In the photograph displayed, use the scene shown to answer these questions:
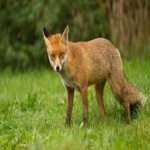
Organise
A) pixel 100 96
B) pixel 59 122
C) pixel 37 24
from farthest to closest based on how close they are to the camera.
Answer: pixel 37 24
pixel 100 96
pixel 59 122

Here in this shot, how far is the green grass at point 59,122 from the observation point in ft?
24.3

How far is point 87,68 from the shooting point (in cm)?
958

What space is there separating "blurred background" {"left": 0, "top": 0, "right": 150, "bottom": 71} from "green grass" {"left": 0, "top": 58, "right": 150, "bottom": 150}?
3.34 m

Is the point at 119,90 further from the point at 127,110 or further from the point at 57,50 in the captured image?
the point at 57,50

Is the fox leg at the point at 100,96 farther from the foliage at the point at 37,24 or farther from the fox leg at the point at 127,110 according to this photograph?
the foliage at the point at 37,24

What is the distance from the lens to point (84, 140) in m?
7.39

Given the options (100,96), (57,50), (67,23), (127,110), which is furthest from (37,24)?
(57,50)

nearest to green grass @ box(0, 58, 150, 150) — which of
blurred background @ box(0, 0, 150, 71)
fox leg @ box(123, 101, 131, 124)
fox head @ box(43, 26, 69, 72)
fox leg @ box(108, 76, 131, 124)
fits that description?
fox leg @ box(123, 101, 131, 124)

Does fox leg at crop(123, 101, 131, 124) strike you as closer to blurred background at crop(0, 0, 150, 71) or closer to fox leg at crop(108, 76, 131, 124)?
fox leg at crop(108, 76, 131, 124)

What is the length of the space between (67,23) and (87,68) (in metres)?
9.74

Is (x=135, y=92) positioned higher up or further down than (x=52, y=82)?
higher up

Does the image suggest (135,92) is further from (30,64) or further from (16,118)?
(30,64)

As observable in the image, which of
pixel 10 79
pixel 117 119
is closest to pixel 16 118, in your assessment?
pixel 117 119

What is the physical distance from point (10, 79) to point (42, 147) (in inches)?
351
